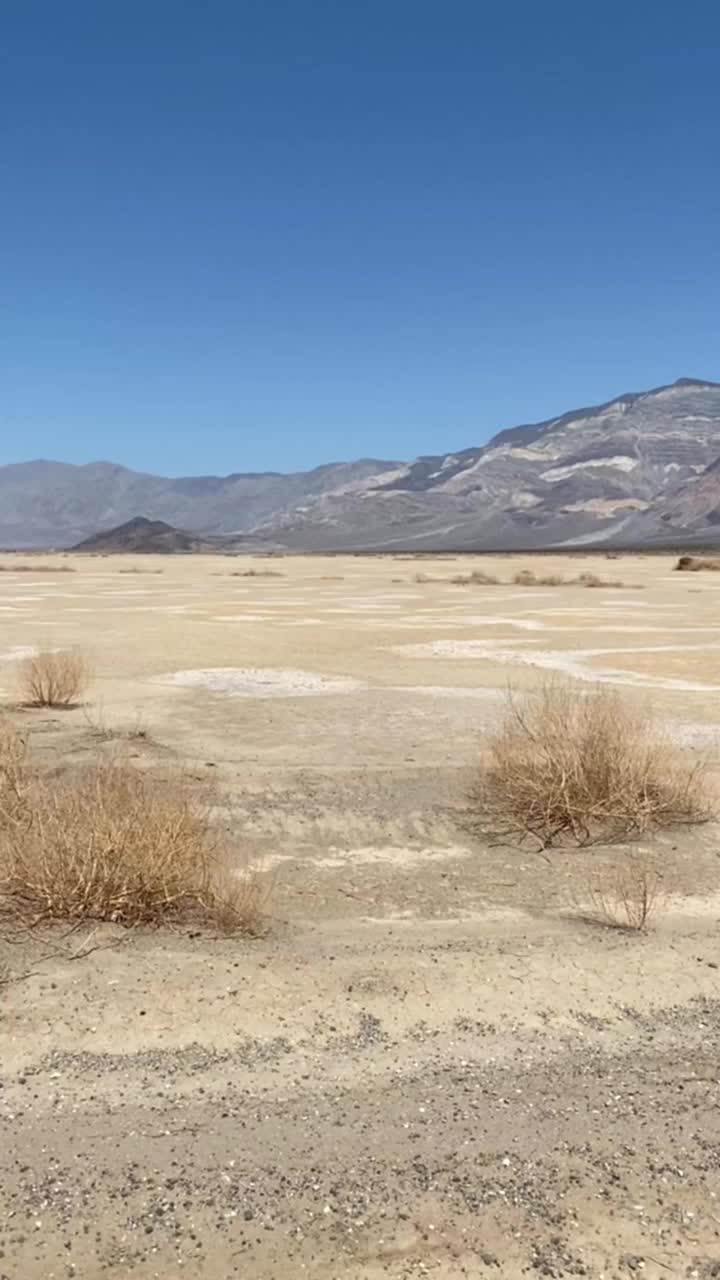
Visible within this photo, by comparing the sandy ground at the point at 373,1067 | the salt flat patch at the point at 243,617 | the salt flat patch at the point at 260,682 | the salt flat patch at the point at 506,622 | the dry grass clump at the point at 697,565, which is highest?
the dry grass clump at the point at 697,565

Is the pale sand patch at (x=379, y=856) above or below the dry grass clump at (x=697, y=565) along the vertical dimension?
below

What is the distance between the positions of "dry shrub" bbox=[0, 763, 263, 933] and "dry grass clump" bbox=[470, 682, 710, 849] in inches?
111

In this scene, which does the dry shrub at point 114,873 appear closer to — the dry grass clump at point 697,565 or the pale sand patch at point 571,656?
the pale sand patch at point 571,656

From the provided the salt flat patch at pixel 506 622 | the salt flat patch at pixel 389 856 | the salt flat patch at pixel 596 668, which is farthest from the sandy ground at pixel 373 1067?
the salt flat patch at pixel 506 622

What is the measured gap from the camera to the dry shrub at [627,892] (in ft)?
20.2

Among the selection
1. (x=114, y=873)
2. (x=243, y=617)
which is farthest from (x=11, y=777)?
(x=243, y=617)

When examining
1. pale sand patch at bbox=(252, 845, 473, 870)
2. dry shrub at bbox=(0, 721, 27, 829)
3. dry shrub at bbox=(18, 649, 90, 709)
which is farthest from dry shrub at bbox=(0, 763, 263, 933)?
dry shrub at bbox=(18, 649, 90, 709)

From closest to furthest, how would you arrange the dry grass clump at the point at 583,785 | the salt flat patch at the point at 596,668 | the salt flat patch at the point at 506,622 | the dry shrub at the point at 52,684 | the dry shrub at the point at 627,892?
the dry shrub at the point at 627,892 < the dry grass clump at the point at 583,785 < the dry shrub at the point at 52,684 < the salt flat patch at the point at 596,668 < the salt flat patch at the point at 506,622

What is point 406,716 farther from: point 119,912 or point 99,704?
point 119,912

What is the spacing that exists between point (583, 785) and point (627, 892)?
1.73m

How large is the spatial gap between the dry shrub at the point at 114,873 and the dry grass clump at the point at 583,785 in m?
2.82

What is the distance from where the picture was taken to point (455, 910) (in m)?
6.50

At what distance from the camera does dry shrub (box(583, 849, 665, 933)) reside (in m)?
6.17

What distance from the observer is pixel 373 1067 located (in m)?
4.46
